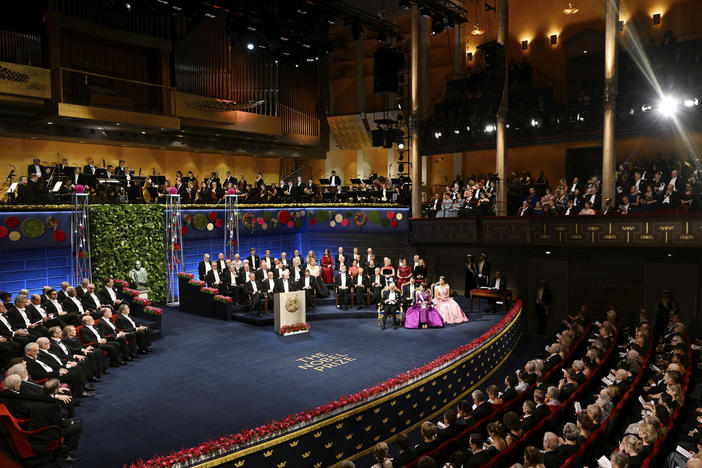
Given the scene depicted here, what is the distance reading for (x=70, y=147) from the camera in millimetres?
16938

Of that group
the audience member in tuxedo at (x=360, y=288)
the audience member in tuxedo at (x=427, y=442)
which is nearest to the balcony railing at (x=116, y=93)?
the audience member in tuxedo at (x=360, y=288)

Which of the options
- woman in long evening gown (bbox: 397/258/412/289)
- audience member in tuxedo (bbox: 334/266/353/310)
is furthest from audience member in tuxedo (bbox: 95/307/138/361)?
woman in long evening gown (bbox: 397/258/412/289)

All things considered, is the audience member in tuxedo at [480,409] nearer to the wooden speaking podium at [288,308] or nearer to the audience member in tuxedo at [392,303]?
the audience member in tuxedo at [392,303]

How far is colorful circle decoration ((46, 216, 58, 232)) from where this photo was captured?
1312 cm

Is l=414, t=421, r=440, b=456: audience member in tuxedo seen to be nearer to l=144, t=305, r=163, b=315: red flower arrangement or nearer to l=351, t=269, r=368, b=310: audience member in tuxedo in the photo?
l=144, t=305, r=163, b=315: red flower arrangement

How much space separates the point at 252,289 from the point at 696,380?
1014 centimetres

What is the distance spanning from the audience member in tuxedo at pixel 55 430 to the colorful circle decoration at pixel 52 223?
841 centimetres

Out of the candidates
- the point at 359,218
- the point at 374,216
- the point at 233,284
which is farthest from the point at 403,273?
the point at 233,284

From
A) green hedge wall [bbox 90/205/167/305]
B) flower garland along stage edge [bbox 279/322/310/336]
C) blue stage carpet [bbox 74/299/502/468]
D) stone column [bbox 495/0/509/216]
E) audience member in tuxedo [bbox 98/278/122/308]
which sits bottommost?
blue stage carpet [bbox 74/299/502/468]

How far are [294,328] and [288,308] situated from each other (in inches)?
19.8

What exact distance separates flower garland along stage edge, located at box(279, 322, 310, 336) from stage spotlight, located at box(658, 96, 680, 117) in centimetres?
1152

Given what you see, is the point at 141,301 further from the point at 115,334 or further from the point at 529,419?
the point at 529,419

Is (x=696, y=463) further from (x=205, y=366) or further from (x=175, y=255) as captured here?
(x=175, y=255)

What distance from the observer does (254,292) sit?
45.5 ft
